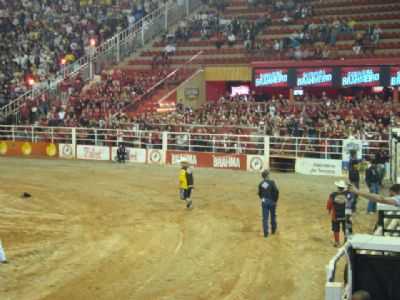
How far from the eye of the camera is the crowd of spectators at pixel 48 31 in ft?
127

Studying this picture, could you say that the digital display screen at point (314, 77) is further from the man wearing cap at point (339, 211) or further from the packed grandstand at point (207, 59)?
the man wearing cap at point (339, 211)

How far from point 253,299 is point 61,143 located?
22.7m

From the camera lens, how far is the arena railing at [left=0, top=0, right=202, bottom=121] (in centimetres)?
3694

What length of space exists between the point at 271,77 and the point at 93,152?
30.7 feet

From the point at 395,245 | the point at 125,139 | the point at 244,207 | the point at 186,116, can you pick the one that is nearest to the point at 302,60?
the point at 186,116

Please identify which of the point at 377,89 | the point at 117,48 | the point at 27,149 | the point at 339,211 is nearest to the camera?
the point at 339,211

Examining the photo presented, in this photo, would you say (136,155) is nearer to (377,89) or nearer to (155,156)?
(155,156)

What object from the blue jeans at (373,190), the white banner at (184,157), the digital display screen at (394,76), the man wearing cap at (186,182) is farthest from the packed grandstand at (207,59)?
the man wearing cap at (186,182)

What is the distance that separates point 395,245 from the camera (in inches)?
188

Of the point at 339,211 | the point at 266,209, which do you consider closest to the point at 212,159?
the point at 266,209

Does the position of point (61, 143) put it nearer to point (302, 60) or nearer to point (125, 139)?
point (125, 139)

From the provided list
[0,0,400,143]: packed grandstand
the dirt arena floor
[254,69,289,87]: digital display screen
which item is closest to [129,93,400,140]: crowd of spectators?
[0,0,400,143]: packed grandstand

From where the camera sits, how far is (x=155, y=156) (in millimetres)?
28359

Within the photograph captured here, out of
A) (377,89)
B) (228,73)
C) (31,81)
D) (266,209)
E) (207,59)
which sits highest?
(207,59)
